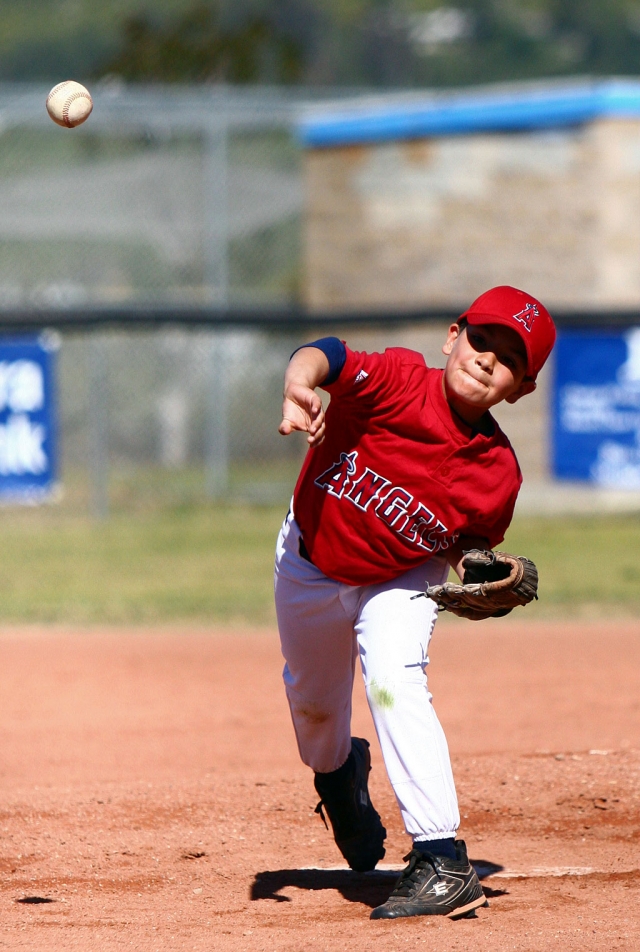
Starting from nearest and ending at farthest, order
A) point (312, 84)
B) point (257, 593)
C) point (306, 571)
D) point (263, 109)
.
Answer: point (306, 571) → point (257, 593) → point (263, 109) → point (312, 84)

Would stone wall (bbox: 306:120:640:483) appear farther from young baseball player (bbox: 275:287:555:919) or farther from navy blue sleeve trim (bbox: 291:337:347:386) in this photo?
navy blue sleeve trim (bbox: 291:337:347:386)

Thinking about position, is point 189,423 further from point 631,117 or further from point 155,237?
point 631,117

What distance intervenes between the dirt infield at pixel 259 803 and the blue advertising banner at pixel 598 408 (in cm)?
381

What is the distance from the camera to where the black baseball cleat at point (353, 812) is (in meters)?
3.65

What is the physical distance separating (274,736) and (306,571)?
7.16ft

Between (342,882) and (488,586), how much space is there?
3.26 feet

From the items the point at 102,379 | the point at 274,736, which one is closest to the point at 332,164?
the point at 102,379

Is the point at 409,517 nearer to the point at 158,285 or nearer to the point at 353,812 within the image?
the point at 353,812

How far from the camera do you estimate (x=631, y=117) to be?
11.4 metres

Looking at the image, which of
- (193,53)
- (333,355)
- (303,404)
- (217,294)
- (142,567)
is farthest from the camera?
(193,53)

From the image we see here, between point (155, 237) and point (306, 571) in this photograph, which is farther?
point (155, 237)

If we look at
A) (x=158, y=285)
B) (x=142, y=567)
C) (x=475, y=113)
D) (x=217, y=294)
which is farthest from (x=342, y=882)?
(x=158, y=285)

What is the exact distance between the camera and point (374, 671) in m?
3.17

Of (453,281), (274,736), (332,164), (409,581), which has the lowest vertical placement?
(274,736)
